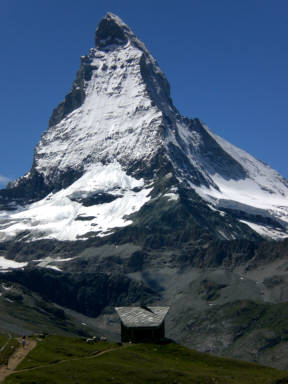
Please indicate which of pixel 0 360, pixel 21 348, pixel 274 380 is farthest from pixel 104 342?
pixel 274 380

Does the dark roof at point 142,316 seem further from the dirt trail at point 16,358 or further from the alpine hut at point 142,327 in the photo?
the dirt trail at point 16,358

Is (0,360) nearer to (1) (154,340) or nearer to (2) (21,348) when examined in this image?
(2) (21,348)

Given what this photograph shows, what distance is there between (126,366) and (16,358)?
16.6 meters

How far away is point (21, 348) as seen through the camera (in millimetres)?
107062

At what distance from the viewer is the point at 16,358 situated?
100m

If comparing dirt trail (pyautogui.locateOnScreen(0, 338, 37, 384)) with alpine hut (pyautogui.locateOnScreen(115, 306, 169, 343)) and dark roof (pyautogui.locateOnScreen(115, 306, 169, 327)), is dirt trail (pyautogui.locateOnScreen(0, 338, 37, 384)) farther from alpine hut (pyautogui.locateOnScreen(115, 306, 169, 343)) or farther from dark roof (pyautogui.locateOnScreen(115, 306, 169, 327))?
dark roof (pyautogui.locateOnScreen(115, 306, 169, 327))

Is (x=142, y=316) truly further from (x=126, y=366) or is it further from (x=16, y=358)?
(x=16, y=358)

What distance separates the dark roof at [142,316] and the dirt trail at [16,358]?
57.7ft

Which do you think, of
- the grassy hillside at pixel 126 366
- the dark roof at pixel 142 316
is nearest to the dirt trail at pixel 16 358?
the grassy hillside at pixel 126 366

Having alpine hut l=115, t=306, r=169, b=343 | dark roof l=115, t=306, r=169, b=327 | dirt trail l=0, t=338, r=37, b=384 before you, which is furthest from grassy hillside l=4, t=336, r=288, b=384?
dark roof l=115, t=306, r=169, b=327

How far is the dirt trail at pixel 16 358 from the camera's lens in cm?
9094

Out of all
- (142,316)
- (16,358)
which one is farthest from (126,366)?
(142,316)

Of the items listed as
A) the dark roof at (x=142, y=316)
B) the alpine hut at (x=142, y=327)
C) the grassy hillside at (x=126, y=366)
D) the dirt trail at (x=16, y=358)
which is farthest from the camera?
the dark roof at (x=142, y=316)

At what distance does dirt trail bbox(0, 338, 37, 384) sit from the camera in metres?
90.9
